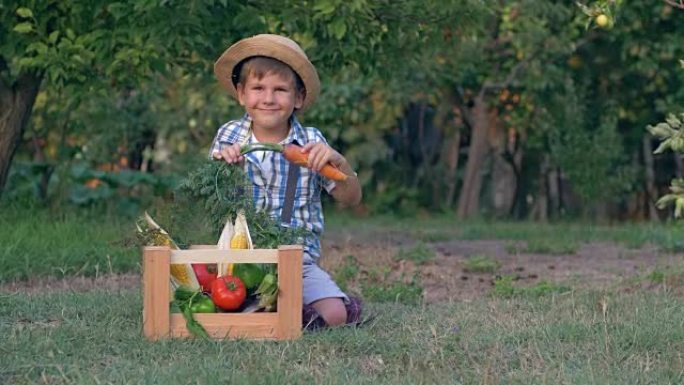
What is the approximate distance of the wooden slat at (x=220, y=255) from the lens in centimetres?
446

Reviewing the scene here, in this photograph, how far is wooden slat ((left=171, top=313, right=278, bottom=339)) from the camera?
452 cm

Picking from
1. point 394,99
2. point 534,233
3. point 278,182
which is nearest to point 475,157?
point 394,99

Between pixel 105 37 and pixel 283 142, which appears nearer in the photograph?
pixel 283 142

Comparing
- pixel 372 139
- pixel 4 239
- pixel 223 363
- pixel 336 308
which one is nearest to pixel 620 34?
pixel 372 139

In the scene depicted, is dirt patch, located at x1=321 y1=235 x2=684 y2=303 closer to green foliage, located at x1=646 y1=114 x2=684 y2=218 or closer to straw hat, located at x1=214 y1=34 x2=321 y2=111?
green foliage, located at x1=646 y1=114 x2=684 y2=218

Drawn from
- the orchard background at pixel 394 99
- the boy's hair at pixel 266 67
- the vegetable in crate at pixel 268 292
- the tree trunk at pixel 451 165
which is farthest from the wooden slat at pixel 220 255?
the tree trunk at pixel 451 165

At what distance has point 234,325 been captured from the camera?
4527 millimetres

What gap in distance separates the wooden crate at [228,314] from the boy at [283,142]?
1.00ft

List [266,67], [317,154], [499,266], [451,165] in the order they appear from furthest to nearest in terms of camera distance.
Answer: [451,165] < [499,266] < [266,67] < [317,154]

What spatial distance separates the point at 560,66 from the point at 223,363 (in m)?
10.3

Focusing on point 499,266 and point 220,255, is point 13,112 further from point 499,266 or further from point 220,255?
point 220,255

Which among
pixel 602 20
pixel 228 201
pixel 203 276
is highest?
pixel 602 20

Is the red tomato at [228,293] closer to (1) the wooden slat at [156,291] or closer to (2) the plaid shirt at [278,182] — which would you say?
(1) the wooden slat at [156,291]

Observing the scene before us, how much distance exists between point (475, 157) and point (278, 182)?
9.08 metres
